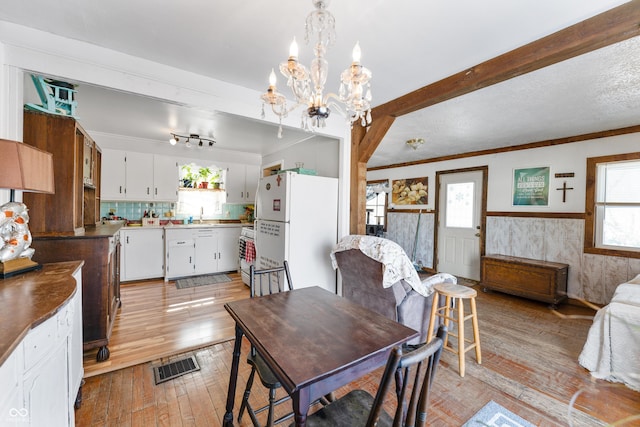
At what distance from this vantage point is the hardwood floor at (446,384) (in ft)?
5.56

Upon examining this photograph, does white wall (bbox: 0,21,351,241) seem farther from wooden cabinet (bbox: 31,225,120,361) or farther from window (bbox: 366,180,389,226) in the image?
window (bbox: 366,180,389,226)

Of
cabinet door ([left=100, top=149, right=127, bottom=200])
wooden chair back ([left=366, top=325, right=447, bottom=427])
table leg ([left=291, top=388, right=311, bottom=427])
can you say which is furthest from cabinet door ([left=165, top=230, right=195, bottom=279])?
wooden chair back ([left=366, top=325, right=447, bottom=427])

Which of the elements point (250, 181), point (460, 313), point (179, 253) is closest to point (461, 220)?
point (460, 313)

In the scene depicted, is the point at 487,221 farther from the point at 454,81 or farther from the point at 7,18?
the point at 7,18

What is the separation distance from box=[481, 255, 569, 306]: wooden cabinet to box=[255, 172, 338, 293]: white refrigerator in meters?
2.63

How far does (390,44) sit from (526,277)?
3721mm

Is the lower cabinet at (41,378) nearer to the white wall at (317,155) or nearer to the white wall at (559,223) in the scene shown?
the white wall at (317,155)

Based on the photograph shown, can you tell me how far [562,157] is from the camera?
3902 millimetres

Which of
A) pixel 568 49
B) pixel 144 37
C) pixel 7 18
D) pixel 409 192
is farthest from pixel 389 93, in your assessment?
pixel 409 192

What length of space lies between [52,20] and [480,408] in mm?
3784

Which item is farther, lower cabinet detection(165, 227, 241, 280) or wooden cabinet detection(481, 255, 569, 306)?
lower cabinet detection(165, 227, 241, 280)

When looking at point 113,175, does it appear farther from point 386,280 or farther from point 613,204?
point 613,204

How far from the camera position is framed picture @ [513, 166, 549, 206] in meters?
4.06

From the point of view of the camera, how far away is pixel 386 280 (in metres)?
2.14
